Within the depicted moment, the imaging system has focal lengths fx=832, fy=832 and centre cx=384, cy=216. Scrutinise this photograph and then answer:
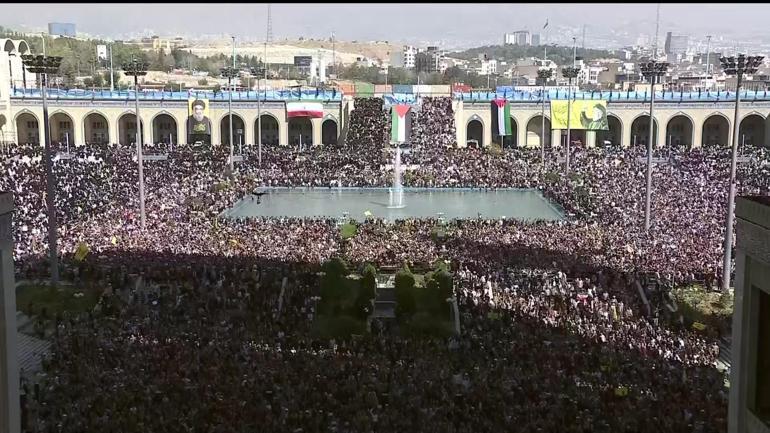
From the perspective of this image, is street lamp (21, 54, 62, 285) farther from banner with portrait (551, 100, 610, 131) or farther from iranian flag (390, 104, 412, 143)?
banner with portrait (551, 100, 610, 131)

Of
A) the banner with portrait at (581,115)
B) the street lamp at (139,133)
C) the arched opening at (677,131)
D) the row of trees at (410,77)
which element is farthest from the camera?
the row of trees at (410,77)

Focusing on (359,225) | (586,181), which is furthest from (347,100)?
(359,225)

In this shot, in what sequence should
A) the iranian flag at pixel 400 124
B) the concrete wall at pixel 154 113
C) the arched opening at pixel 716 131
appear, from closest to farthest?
the iranian flag at pixel 400 124 → the concrete wall at pixel 154 113 → the arched opening at pixel 716 131

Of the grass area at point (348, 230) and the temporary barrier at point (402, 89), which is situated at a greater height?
the temporary barrier at point (402, 89)

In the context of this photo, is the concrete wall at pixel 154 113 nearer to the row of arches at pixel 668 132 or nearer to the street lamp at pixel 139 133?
the row of arches at pixel 668 132

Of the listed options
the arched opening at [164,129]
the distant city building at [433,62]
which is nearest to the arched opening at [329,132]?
the arched opening at [164,129]

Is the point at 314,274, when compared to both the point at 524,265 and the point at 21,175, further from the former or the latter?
the point at 21,175

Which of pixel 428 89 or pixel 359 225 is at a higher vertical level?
pixel 428 89
